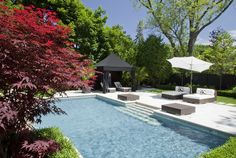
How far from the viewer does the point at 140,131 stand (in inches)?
333

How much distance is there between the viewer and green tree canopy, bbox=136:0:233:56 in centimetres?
2266

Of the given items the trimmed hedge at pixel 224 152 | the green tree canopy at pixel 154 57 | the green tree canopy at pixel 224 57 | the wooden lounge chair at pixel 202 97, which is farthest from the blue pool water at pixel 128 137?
the green tree canopy at pixel 224 57

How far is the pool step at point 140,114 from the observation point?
997 centimetres

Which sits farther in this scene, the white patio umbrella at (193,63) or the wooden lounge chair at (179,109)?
the white patio umbrella at (193,63)

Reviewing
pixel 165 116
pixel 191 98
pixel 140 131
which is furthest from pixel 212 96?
pixel 140 131

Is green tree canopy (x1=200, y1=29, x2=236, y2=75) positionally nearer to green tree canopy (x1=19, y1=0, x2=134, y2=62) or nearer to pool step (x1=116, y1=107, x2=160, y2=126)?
green tree canopy (x1=19, y1=0, x2=134, y2=62)

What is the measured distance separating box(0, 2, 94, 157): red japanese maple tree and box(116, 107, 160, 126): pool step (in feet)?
20.4

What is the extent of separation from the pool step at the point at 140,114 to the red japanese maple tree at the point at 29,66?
6231mm

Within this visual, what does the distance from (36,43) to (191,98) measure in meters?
11.9

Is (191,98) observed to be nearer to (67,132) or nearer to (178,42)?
(67,132)

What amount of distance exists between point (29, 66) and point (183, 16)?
73.7 ft

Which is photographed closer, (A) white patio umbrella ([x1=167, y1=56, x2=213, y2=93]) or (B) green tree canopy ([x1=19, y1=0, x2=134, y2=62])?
(A) white patio umbrella ([x1=167, y1=56, x2=213, y2=93])

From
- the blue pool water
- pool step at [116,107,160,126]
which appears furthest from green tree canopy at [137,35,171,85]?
the blue pool water

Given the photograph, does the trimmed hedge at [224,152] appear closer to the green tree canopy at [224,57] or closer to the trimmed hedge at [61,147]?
the trimmed hedge at [61,147]
